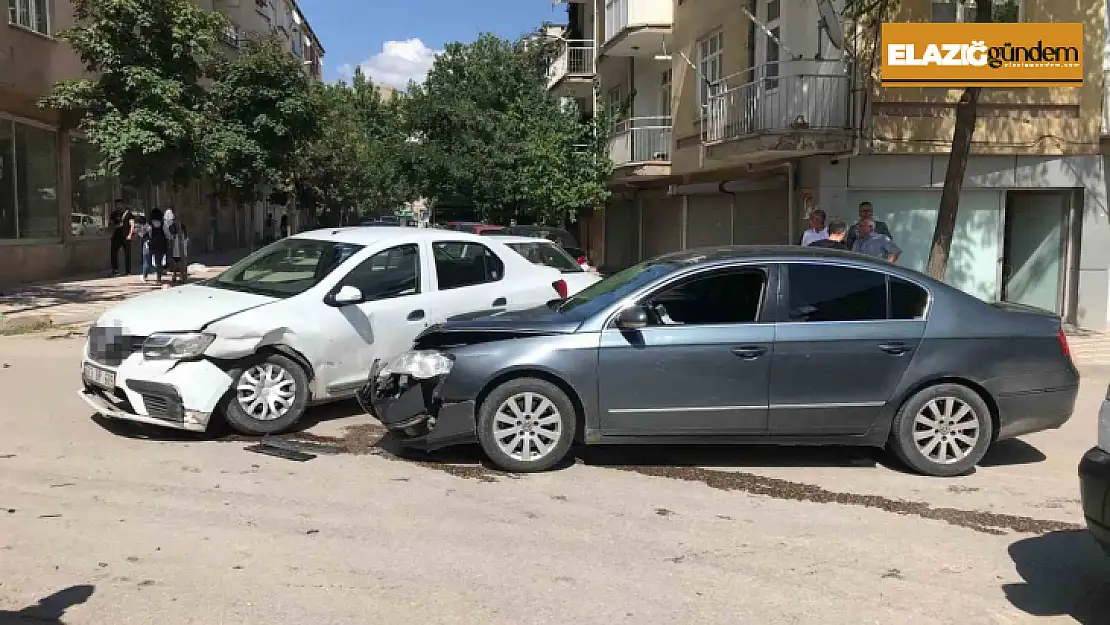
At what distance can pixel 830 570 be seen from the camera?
175 inches

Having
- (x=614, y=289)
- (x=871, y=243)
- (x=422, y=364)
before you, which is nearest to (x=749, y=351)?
(x=614, y=289)

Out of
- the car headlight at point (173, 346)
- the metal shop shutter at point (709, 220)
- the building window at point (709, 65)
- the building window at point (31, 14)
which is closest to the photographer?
the car headlight at point (173, 346)

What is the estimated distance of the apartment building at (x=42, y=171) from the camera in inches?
712

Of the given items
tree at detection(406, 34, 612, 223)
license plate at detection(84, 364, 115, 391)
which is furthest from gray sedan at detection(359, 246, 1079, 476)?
tree at detection(406, 34, 612, 223)

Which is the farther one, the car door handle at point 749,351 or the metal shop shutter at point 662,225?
the metal shop shutter at point 662,225

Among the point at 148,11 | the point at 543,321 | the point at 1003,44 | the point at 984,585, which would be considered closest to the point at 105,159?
the point at 148,11

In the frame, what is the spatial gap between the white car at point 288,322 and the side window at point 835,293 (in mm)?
2773

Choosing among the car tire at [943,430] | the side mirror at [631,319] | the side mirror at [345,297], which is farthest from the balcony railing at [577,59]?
the car tire at [943,430]

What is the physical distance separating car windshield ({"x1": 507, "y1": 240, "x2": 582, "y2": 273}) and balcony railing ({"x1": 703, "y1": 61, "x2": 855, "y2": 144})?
5.46 meters

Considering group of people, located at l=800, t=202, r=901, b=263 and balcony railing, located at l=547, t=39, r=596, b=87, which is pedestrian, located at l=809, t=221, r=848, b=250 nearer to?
group of people, located at l=800, t=202, r=901, b=263

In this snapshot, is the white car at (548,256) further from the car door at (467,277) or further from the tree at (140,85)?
the tree at (140,85)

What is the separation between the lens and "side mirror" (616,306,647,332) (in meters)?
5.90

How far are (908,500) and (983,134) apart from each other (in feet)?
35.0

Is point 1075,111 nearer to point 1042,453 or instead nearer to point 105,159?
point 1042,453
